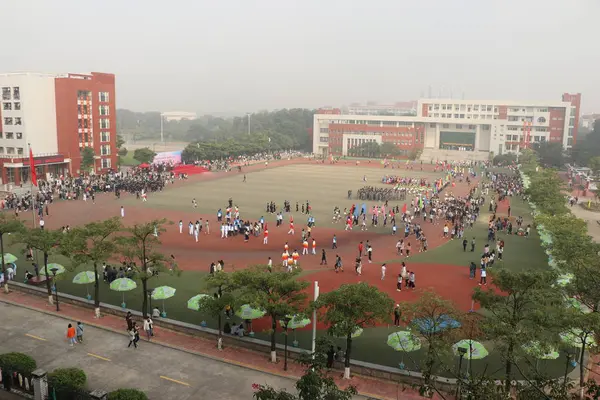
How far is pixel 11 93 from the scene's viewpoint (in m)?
58.7

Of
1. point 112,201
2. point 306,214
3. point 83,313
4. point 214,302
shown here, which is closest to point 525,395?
point 214,302

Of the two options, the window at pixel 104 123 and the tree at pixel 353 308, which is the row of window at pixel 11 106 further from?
the tree at pixel 353 308

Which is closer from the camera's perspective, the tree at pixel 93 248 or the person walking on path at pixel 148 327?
the person walking on path at pixel 148 327

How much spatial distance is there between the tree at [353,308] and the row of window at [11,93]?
2229 inches

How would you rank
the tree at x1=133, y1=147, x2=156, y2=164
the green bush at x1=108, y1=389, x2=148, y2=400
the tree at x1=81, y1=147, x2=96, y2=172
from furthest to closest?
the tree at x1=133, y1=147, x2=156, y2=164
the tree at x1=81, y1=147, x2=96, y2=172
the green bush at x1=108, y1=389, x2=148, y2=400

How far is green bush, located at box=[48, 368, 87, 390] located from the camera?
1309cm

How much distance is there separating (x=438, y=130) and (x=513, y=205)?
67.0 meters

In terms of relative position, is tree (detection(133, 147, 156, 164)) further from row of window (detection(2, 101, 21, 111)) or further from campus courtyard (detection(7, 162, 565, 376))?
row of window (detection(2, 101, 21, 111))

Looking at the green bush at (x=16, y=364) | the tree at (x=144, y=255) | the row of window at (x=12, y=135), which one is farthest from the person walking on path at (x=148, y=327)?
the row of window at (x=12, y=135)

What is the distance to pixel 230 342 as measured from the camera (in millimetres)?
18078

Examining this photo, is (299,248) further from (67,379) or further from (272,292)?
(67,379)

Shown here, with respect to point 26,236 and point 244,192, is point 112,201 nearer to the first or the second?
point 244,192

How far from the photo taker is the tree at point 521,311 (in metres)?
12.6

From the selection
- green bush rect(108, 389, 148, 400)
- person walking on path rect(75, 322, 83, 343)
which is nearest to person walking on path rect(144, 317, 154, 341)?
person walking on path rect(75, 322, 83, 343)
